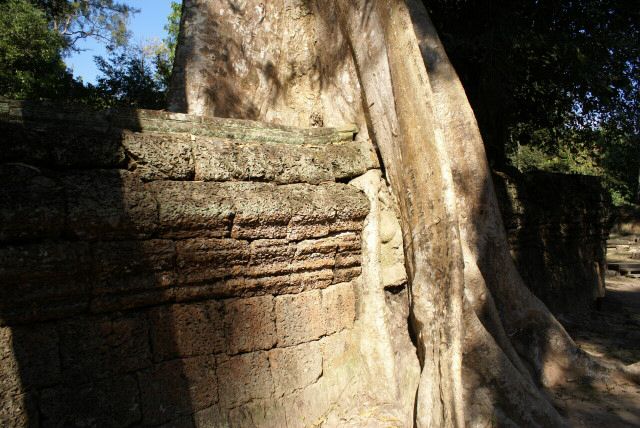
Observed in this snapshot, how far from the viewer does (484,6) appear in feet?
25.4

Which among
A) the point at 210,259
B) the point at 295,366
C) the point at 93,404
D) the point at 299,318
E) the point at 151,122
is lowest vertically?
the point at 295,366

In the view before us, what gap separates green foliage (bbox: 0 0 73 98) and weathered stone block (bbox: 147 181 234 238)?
14.0 meters

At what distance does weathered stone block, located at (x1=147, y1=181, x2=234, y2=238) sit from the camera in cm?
313

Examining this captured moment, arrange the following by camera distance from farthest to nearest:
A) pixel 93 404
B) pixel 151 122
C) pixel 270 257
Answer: pixel 270 257
pixel 151 122
pixel 93 404

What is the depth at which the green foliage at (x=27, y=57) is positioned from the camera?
15.6 metres

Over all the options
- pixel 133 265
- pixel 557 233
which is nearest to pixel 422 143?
pixel 133 265

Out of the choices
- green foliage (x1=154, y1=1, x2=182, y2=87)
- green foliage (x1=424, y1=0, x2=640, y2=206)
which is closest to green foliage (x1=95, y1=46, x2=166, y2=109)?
green foliage (x1=154, y1=1, x2=182, y2=87)

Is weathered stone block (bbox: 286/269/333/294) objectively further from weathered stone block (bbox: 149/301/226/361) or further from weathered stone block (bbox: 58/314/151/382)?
weathered stone block (bbox: 58/314/151/382)

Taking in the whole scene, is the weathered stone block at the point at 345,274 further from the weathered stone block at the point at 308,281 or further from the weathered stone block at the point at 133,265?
the weathered stone block at the point at 133,265

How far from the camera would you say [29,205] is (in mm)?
2699

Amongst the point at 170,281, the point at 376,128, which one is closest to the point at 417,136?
the point at 376,128

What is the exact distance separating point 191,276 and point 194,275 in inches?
0.8

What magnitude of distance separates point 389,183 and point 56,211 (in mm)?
2261

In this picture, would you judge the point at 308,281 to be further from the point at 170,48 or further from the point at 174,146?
the point at 170,48
